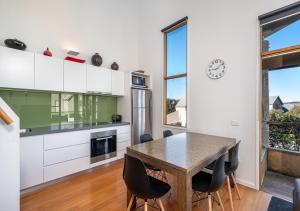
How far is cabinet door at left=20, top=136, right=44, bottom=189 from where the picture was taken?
7.48 feet

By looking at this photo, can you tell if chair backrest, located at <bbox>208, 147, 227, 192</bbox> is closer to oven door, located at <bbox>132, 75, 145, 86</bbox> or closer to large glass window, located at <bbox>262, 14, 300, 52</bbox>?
large glass window, located at <bbox>262, 14, 300, 52</bbox>

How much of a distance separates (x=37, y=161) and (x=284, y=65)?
173 inches

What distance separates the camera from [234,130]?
264 centimetres

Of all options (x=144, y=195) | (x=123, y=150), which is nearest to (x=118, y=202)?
(x=144, y=195)

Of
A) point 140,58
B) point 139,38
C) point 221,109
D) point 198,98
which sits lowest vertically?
point 221,109

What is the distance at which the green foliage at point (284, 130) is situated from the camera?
2.82 metres

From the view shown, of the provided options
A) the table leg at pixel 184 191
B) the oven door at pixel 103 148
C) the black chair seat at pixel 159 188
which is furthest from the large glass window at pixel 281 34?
the oven door at pixel 103 148

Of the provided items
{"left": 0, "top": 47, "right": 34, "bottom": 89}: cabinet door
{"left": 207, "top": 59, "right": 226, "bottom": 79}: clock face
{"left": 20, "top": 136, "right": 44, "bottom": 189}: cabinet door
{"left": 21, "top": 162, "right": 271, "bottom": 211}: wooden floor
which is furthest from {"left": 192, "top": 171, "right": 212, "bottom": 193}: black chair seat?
{"left": 0, "top": 47, "right": 34, "bottom": 89}: cabinet door

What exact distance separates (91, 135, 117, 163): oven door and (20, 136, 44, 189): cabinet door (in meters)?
0.88

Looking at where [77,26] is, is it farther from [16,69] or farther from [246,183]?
[246,183]

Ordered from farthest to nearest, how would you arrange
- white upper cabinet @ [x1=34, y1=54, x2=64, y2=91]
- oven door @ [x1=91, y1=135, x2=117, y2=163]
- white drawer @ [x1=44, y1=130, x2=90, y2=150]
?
oven door @ [x1=91, y1=135, x2=117, y2=163] → white upper cabinet @ [x1=34, y1=54, x2=64, y2=91] → white drawer @ [x1=44, y1=130, x2=90, y2=150]

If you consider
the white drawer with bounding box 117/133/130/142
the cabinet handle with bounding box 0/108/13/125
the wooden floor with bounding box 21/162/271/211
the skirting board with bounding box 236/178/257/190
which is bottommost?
the wooden floor with bounding box 21/162/271/211

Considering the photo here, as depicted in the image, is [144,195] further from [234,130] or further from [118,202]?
[234,130]

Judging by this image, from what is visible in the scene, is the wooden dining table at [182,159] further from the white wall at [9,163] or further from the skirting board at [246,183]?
the white wall at [9,163]
